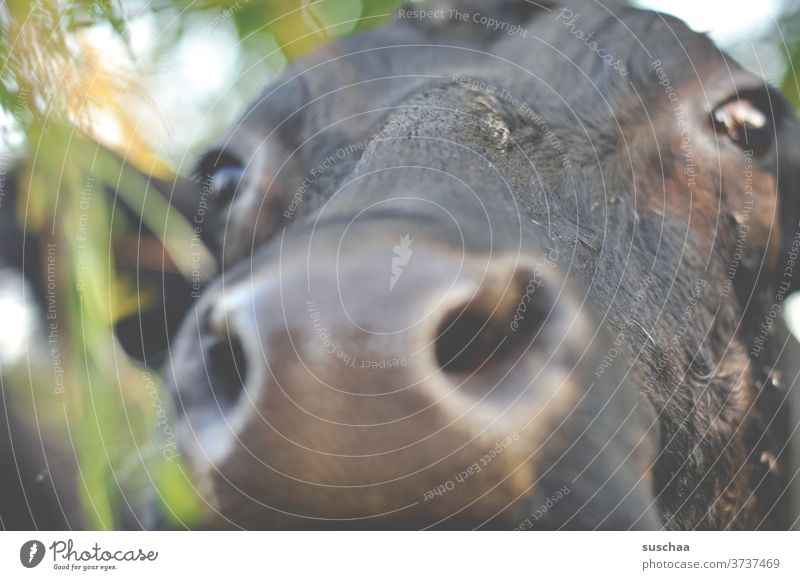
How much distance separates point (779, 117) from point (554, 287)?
3.38 ft

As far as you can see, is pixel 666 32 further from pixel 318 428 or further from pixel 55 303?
pixel 55 303

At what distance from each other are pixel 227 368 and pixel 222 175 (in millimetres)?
951

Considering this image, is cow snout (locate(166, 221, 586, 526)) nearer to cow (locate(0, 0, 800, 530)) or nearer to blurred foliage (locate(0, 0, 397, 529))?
cow (locate(0, 0, 800, 530))

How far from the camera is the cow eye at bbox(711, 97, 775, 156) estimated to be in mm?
1786

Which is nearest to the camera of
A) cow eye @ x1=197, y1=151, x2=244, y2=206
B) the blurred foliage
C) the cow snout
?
the cow snout

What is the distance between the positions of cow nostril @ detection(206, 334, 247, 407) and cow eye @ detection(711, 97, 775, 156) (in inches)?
46.2

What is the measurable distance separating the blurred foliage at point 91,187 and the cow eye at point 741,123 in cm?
87

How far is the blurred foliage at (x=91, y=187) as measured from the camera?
175 cm

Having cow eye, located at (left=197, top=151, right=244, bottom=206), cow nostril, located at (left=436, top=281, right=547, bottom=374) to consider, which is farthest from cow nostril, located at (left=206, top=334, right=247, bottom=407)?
cow eye, located at (left=197, top=151, right=244, bottom=206)

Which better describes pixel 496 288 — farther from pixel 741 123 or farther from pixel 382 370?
pixel 741 123

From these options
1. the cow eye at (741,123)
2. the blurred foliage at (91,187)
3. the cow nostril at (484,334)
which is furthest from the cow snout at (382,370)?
the cow eye at (741,123)

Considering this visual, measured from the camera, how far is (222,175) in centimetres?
199

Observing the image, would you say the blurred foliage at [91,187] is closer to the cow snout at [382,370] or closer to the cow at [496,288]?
the cow at [496,288]
